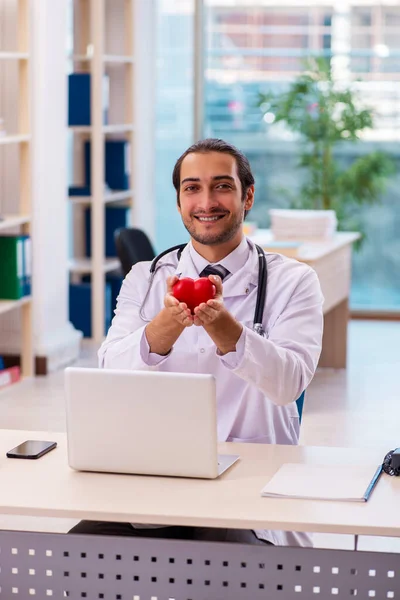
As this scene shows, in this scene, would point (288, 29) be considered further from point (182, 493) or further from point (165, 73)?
point (182, 493)

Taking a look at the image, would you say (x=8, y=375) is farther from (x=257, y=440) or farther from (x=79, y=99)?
(x=257, y=440)

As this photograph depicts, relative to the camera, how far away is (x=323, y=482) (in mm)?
2156

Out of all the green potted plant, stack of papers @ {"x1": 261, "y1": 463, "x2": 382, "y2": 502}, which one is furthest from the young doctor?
the green potted plant

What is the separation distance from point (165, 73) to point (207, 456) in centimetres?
665

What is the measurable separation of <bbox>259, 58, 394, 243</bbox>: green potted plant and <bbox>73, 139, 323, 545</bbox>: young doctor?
5.79 meters

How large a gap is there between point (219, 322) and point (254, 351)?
0.41 feet

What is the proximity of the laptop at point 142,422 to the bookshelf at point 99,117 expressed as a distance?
202 inches

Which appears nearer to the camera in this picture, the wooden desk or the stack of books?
the stack of books

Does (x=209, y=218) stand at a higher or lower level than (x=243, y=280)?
higher

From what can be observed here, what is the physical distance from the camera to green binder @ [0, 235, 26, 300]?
5910mm

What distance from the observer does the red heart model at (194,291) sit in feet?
7.36

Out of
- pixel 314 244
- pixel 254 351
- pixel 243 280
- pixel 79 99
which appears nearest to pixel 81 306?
pixel 79 99

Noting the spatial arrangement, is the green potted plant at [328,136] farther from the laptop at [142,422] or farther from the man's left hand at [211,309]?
the laptop at [142,422]

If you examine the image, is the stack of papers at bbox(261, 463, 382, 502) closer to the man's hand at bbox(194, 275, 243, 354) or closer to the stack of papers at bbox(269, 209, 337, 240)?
the man's hand at bbox(194, 275, 243, 354)
